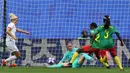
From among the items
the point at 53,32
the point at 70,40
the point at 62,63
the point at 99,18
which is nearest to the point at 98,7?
the point at 99,18

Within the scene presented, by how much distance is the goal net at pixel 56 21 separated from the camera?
19688 mm

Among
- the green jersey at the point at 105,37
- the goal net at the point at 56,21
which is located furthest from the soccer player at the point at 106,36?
A: the goal net at the point at 56,21

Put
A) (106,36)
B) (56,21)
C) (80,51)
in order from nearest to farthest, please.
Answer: (106,36)
(80,51)
(56,21)

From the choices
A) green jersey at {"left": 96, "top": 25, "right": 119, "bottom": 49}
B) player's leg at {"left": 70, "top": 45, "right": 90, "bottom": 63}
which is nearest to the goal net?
player's leg at {"left": 70, "top": 45, "right": 90, "bottom": 63}

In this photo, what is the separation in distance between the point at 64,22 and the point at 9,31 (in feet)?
23.3

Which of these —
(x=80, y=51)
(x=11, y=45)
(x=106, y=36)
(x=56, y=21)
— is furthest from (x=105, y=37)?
(x=56, y=21)

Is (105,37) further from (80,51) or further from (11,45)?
(11,45)

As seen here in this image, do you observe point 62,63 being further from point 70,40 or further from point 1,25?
point 1,25

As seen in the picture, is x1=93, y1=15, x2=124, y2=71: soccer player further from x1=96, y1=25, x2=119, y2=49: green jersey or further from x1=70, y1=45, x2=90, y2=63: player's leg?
x1=70, y1=45, x2=90, y2=63: player's leg

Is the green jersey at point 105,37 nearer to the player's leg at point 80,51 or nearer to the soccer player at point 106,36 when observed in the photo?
the soccer player at point 106,36

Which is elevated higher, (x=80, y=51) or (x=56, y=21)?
(x=56, y=21)

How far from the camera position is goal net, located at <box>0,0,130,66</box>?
1969 centimetres

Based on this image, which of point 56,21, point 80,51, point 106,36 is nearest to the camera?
point 106,36

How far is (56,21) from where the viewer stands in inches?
915
